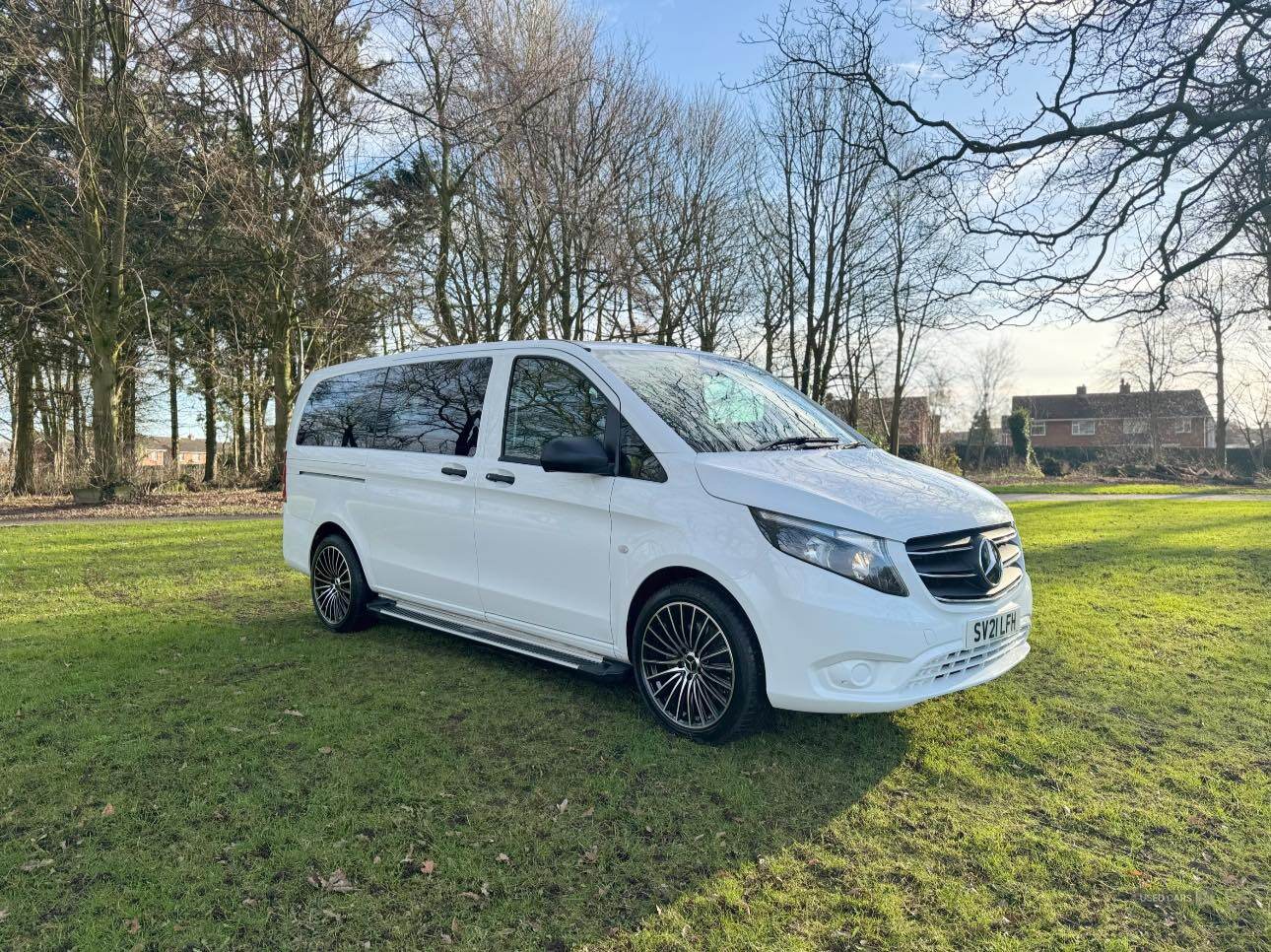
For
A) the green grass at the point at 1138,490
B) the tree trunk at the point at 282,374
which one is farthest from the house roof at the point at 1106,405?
the tree trunk at the point at 282,374

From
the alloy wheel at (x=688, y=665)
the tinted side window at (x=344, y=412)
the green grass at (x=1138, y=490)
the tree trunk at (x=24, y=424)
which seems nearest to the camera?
the alloy wheel at (x=688, y=665)

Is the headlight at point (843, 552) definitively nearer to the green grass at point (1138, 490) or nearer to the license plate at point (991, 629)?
the license plate at point (991, 629)

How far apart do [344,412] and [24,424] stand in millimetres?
19094

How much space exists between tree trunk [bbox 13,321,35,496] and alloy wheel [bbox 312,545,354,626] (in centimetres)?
1546

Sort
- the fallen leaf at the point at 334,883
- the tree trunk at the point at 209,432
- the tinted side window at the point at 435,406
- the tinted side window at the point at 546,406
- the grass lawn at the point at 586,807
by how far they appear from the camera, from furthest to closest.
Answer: the tree trunk at the point at 209,432
the tinted side window at the point at 435,406
the tinted side window at the point at 546,406
the fallen leaf at the point at 334,883
the grass lawn at the point at 586,807

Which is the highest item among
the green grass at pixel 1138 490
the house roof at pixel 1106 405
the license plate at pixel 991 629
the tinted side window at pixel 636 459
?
the house roof at pixel 1106 405

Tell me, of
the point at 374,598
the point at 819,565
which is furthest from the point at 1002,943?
the point at 374,598

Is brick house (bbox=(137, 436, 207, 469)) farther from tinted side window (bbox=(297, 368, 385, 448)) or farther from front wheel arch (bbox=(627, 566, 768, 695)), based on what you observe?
front wheel arch (bbox=(627, 566, 768, 695))

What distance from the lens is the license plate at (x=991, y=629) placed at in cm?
359

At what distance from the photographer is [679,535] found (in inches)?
149

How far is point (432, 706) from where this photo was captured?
4.34 meters

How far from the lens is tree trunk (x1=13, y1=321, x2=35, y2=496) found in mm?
18172

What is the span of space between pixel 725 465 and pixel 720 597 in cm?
65

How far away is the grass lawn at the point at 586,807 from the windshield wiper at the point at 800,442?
1.50m
